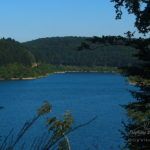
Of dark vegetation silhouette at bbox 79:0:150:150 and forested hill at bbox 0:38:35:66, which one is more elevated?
dark vegetation silhouette at bbox 79:0:150:150

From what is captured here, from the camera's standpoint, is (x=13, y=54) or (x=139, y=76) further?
(x=13, y=54)

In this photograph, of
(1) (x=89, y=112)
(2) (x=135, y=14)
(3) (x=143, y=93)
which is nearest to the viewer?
(2) (x=135, y=14)

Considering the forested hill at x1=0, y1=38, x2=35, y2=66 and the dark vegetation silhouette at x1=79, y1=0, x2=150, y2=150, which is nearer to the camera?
the dark vegetation silhouette at x1=79, y1=0, x2=150, y2=150

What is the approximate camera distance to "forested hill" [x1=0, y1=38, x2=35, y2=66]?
170 meters

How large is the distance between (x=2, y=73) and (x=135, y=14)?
150000 millimetres

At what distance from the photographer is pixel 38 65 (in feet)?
629

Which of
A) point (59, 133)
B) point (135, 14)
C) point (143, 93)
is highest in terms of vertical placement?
point (135, 14)

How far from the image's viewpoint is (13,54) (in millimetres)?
177125

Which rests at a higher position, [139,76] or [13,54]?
[139,76]

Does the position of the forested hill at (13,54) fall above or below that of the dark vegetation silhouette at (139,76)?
below

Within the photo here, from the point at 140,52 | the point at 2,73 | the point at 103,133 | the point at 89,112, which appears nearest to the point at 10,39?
the point at 2,73

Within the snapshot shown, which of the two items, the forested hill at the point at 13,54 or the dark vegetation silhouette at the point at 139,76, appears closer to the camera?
the dark vegetation silhouette at the point at 139,76

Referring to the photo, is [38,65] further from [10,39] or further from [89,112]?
[89,112]

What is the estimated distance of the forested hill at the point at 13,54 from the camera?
170250 millimetres
